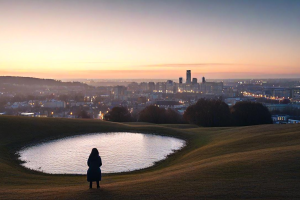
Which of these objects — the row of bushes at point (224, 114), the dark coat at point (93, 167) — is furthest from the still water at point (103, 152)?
the row of bushes at point (224, 114)

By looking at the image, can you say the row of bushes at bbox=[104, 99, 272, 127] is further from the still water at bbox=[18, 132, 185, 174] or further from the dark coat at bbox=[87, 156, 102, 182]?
the dark coat at bbox=[87, 156, 102, 182]

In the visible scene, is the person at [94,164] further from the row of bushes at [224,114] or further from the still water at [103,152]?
the row of bushes at [224,114]

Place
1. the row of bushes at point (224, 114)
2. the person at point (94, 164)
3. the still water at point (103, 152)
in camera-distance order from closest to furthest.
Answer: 1. the person at point (94, 164)
2. the still water at point (103, 152)
3. the row of bushes at point (224, 114)

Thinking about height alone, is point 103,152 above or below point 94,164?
below

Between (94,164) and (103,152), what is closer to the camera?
(94,164)

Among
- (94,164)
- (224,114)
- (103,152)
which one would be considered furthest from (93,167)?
(224,114)

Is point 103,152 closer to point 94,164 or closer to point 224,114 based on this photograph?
point 94,164

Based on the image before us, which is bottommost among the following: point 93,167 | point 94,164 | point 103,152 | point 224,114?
point 103,152

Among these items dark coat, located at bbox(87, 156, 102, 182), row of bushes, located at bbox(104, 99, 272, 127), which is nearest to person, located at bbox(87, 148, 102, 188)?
dark coat, located at bbox(87, 156, 102, 182)
